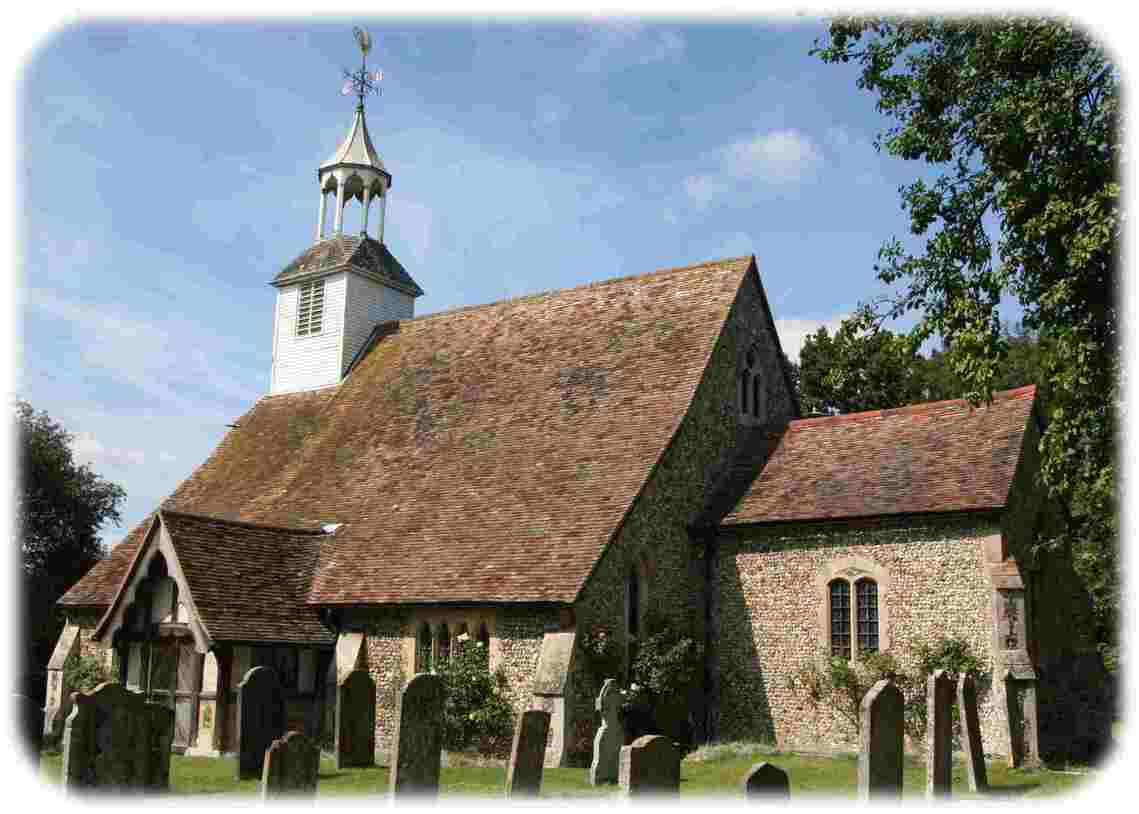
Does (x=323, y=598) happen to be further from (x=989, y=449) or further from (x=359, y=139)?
(x=359, y=139)

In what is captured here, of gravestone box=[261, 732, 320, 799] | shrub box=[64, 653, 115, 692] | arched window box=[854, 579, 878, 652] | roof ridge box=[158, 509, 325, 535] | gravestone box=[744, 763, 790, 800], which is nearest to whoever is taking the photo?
gravestone box=[744, 763, 790, 800]

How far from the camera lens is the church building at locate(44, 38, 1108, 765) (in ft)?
72.6

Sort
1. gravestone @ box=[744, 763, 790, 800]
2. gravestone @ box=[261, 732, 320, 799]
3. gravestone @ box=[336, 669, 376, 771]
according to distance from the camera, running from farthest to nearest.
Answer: gravestone @ box=[336, 669, 376, 771] < gravestone @ box=[261, 732, 320, 799] < gravestone @ box=[744, 763, 790, 800]

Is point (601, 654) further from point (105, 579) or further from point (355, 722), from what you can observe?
point (105, 579)

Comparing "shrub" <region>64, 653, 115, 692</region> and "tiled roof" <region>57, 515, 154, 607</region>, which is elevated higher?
"tiled roof" <region>57, 515, 154, 607</region>

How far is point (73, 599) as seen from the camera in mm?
27453

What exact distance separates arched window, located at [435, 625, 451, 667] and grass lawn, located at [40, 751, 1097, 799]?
2.93m

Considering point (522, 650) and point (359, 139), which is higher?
point (359, 139)

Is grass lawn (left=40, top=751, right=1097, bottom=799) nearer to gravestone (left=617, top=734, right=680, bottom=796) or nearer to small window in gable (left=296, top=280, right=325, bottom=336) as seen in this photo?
gravestone (left=617, top=734, right=680, bottom=796)

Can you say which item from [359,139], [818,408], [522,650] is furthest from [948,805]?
[818,408]

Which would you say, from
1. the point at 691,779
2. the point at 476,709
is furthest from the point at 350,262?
the point at 691,779

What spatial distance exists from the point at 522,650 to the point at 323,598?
17.1 feet

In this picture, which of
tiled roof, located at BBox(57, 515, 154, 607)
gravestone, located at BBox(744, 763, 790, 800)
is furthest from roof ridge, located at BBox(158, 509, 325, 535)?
gravestone, located at BBox(744, 763, 790, 800)

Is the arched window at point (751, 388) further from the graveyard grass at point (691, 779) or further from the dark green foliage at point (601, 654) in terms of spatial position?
the graveyard grass at point (691, 779)
